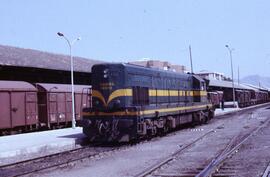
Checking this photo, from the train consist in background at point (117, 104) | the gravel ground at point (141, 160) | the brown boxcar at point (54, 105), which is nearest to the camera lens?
the gravel ground at point (141, 160)

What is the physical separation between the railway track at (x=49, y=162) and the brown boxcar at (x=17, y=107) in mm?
7955

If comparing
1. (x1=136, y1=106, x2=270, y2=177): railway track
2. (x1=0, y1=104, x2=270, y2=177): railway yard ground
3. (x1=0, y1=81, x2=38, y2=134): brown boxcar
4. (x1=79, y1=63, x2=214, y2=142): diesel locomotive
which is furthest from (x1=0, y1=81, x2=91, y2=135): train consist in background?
(x1=136, y1=106, x2=270, y2=177): railway track

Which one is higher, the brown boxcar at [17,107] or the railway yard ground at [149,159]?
the brown boxcar at [17,107]

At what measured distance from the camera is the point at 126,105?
60.1ft

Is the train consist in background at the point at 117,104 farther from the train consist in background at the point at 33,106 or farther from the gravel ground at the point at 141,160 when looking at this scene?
the gravel ground at the point at 141,160

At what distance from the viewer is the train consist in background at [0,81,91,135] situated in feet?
76.6

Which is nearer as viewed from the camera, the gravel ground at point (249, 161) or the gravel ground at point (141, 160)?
the gravel ground at point (249, 161)

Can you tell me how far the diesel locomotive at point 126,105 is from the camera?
17.7 metres

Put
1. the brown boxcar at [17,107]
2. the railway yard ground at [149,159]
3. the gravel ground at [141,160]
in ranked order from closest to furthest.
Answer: the railway yard ground at [149,159]
the gravel ground at [141,160]
the brown boxcar at [17,107]

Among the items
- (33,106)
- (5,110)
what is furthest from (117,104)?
(33,106)

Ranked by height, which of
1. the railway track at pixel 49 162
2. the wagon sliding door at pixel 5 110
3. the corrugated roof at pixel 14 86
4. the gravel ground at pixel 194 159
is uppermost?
the corrugated roof at pixel 14 86

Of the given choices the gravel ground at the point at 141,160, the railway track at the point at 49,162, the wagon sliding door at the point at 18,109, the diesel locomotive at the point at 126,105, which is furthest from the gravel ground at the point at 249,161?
the wagon sliding door at the point at 18,109

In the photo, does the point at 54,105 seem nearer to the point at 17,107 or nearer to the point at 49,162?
the point at 17,107

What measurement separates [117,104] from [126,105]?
394 mm
